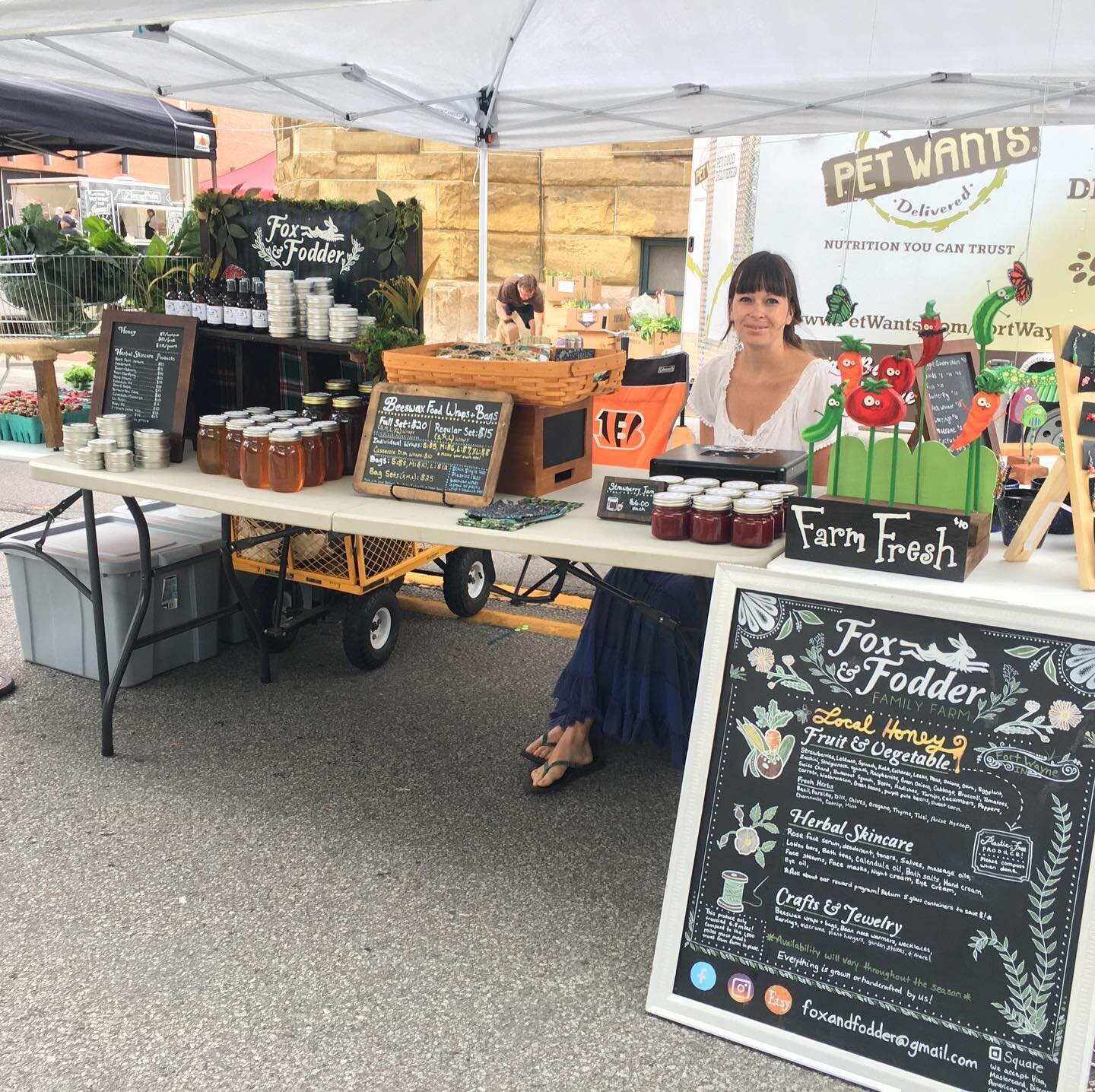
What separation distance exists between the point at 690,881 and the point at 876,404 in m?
1.06

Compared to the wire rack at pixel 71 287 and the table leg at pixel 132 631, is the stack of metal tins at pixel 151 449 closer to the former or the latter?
the table leg at pixel 132 631

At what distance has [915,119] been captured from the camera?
15.1 feet

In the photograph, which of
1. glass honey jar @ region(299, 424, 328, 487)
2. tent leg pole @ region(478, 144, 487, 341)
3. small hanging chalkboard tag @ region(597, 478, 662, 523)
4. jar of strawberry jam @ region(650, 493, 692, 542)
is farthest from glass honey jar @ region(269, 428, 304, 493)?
tent leg pole @ region(478, 144, 487, 341)

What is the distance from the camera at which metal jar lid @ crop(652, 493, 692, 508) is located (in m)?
2.32

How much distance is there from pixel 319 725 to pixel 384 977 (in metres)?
1.42

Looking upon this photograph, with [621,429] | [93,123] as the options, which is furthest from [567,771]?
[93,123]

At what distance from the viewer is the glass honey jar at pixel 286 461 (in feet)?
9.25

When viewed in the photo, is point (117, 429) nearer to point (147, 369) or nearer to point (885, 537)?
point (147, 369)

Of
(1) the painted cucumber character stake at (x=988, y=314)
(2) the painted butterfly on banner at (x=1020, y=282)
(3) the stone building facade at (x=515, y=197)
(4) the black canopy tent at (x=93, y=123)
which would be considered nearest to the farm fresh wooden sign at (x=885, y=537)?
(1) the painted cucumber character stake at (x=988, y=314)

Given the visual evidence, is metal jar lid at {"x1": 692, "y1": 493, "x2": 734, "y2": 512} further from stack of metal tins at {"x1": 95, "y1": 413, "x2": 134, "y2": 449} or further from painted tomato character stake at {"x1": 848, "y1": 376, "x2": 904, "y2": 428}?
stack of metal tins at {"x1": 95, "y1": 413, "x2": 134, "y2": 449}

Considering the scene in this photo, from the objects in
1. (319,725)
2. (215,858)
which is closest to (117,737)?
(319,725)

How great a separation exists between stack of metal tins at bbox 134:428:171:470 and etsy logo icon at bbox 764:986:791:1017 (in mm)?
2335

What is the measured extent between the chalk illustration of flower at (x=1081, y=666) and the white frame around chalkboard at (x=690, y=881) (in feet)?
0.07

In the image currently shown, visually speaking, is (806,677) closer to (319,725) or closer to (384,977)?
(384,977)
